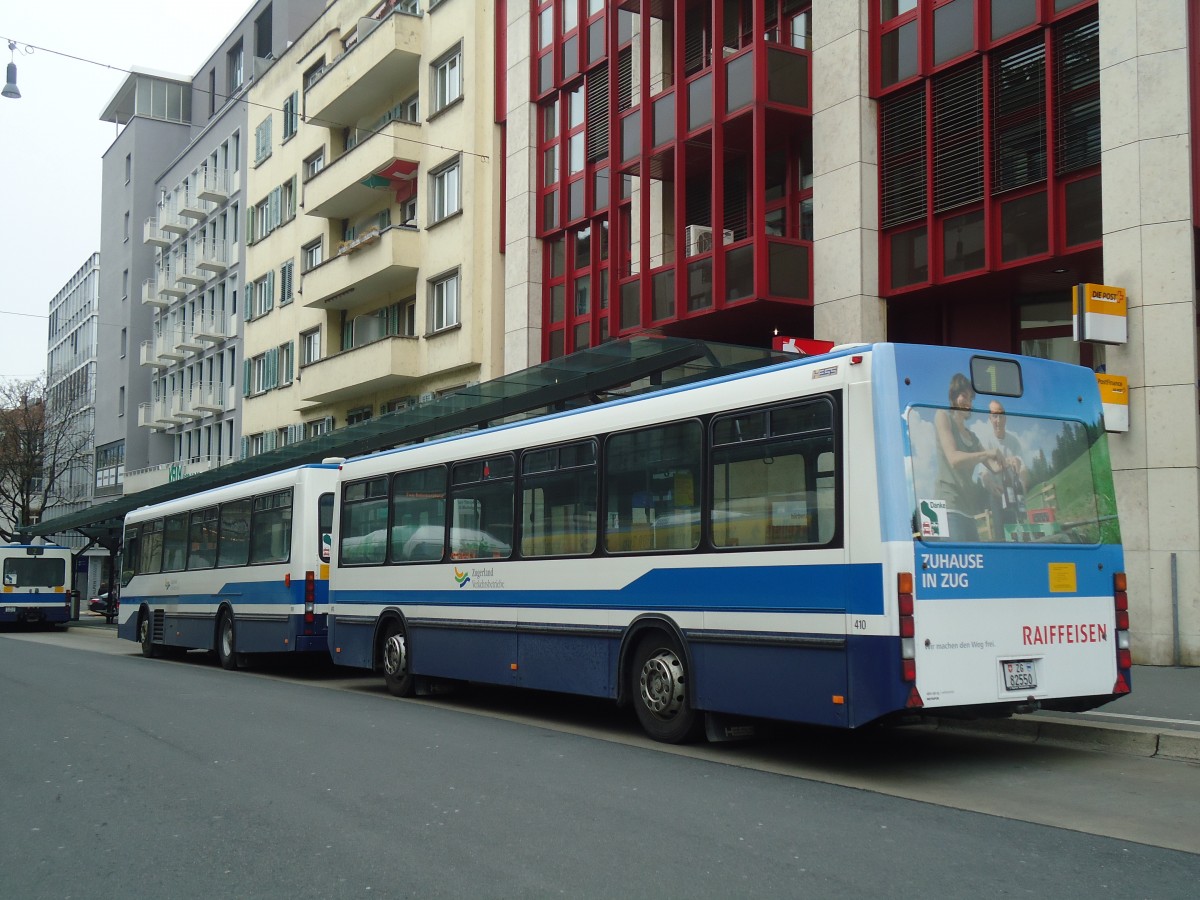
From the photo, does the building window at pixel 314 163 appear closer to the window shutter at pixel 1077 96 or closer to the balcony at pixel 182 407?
the balcony at pixel 182 407

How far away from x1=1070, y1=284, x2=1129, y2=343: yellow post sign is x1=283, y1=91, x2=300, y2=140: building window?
32.6m

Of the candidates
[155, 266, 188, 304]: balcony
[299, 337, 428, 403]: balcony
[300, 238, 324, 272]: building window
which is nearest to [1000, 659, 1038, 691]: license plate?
[299, 337, 428, 403]: balcony

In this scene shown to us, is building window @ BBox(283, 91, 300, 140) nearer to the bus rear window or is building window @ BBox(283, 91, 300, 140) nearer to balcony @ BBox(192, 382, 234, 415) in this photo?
balcony @ BBox(192, 382, 234, 415)

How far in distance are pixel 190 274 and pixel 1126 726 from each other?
54040 millimetres

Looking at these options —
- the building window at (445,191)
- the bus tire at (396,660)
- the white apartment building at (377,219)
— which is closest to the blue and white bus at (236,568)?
the bus tire at (396,660)

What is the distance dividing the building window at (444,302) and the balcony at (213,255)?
23430 millimetres

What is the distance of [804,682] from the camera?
29.6ft

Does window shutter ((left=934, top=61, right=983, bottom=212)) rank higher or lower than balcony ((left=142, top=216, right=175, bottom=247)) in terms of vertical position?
lower

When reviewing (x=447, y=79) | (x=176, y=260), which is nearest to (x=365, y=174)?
(x=447, y=79)

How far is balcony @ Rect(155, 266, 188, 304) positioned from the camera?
60384mm

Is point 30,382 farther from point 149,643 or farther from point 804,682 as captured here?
point 804,682

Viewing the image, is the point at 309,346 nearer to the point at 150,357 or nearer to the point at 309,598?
the point at 150,357

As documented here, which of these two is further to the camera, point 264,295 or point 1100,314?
point 264,295

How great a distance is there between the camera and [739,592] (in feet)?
32.0
